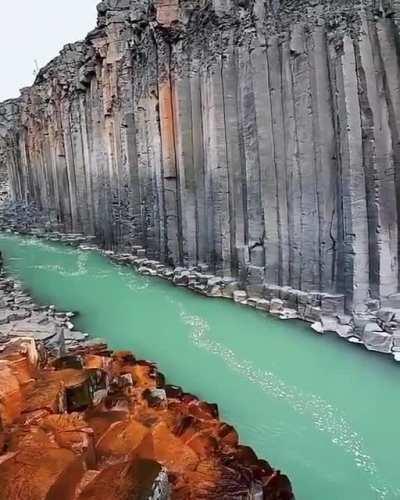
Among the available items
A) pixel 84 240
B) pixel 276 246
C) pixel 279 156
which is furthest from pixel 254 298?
pixel 84 240

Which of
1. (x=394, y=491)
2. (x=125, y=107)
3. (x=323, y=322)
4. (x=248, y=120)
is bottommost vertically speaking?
(x=394, y=491)

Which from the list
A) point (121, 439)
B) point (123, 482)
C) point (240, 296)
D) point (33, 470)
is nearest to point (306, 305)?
point (240, 296)

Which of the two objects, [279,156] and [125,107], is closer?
[279,156]

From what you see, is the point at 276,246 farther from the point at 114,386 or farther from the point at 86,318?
the point at 114,386

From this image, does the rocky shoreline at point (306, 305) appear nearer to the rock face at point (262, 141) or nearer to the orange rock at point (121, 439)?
the rock face at point (262, 141)

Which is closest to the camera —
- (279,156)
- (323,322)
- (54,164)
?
(323,322)

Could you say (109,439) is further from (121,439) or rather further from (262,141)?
(262,141)

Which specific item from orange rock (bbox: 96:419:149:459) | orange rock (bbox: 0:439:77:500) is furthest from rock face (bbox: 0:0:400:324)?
orange rock (bbox: 0:439:77:500)

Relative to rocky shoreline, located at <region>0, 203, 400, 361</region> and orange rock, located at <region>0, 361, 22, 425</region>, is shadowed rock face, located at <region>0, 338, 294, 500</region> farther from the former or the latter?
rocky shoreline, located at <region>0, 203, 400, 361</region>
